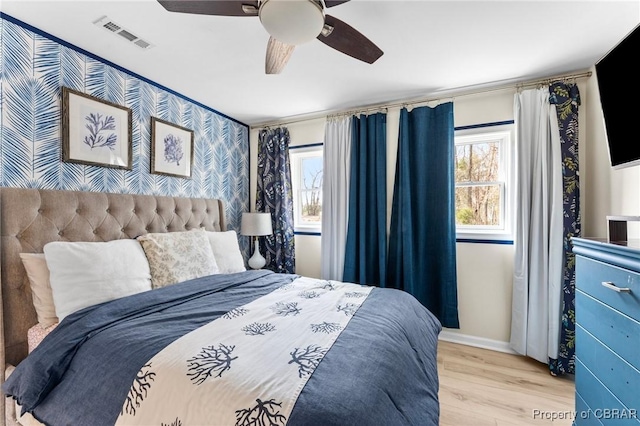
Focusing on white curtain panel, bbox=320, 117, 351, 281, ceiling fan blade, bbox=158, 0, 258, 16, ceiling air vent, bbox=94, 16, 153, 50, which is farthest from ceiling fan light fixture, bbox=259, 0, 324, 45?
white curtain panel, bbox=320, 117, 351, 281

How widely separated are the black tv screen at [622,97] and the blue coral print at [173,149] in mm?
3100

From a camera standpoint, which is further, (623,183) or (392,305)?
(623,183)

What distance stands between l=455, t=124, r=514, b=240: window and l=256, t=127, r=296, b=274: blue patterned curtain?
188 centimetres

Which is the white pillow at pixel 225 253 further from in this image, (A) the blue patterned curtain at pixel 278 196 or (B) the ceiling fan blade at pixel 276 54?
(B) the ceiling fan blade at pixel 276 54

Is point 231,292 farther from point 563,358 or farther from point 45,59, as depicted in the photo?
point 563,358

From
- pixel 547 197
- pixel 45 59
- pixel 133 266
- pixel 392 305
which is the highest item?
pixel 45 59

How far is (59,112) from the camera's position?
183cm

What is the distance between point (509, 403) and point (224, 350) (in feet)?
6.39

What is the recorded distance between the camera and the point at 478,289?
2621 mm

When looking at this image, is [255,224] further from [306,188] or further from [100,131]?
[100,131]

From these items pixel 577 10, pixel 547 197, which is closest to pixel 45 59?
pixel 577 10

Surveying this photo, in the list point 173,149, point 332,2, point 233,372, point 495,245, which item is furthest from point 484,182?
point 173,149

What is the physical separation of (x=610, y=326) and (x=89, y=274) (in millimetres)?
2534

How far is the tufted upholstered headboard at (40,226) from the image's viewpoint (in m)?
1.51
